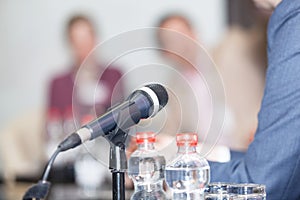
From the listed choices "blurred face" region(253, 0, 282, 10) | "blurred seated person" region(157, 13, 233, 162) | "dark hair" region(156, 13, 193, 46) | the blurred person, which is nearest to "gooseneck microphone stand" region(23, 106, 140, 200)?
"blurred seated person" region(157, 13, 233, 162)

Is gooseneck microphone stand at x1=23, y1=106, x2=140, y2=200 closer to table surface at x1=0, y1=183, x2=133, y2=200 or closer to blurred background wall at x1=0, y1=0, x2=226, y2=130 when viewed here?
table surface at x1=0, y1=183, x2=133, y2=200

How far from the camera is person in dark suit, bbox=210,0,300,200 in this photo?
4.51 ft

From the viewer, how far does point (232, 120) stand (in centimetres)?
364

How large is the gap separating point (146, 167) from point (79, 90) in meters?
0.28

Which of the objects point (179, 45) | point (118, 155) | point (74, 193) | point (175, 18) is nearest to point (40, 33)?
point (175, 18)

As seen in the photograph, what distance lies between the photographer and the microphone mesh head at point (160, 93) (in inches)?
46.8

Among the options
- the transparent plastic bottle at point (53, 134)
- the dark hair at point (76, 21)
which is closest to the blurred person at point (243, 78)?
the transparent plastic bottle at point (53, 134)

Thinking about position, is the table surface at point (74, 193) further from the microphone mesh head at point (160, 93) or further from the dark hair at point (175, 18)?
the microphone mesh head at point (160, 93)

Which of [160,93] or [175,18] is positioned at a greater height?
[175,18]

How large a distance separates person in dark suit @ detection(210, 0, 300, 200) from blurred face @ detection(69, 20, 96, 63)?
3.19 meters

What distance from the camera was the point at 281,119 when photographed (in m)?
1.38

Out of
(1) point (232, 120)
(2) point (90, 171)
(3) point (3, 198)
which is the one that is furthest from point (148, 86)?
(3) point (3, 198)

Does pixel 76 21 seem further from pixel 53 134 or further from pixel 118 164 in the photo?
pixel 118 164

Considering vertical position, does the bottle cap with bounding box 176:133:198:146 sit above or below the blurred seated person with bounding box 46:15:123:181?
below
